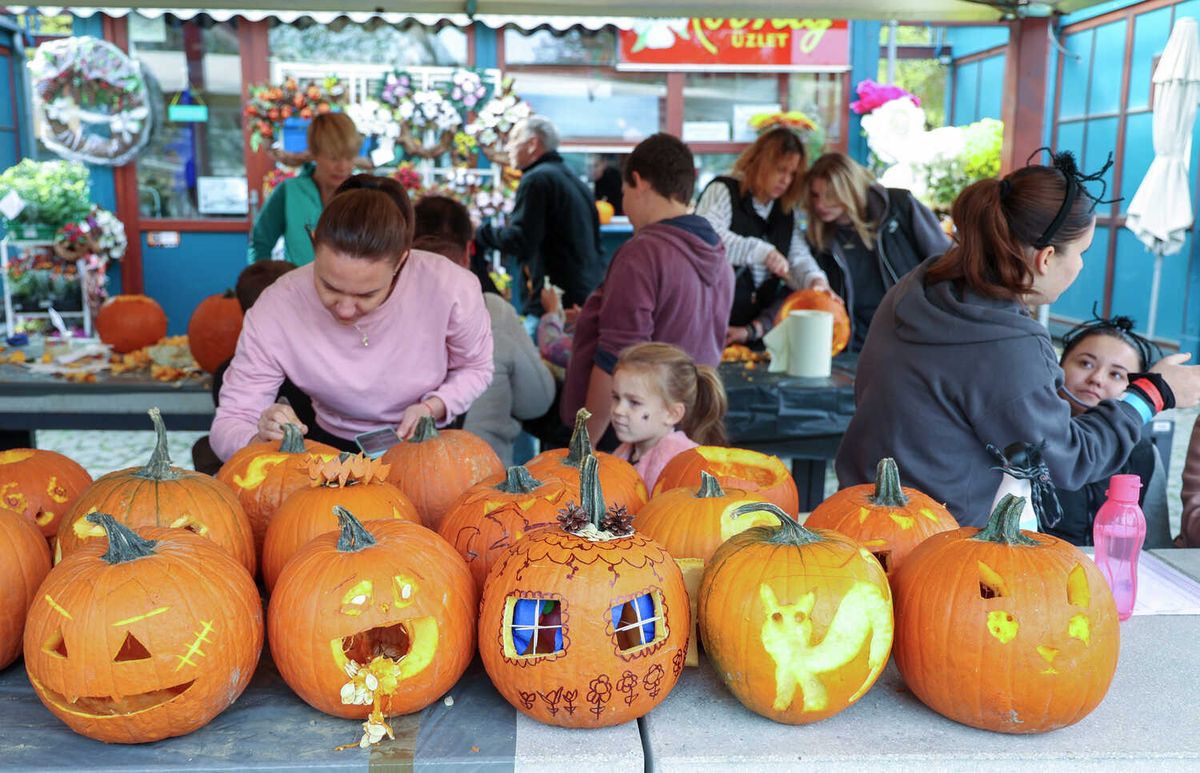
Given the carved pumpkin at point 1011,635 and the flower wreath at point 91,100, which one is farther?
the flower wreath at point 91,100

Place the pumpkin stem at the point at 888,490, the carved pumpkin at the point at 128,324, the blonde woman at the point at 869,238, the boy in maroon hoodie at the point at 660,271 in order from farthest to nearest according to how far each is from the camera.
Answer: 1. the carved pumpkin at the point at 128,324
2. the blonde woman at the point at 869,238
3. the boy in maroon hoodie at the point at 660,271
4. the pumpkin stem at the point at 888,490

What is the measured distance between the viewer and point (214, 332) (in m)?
4.29

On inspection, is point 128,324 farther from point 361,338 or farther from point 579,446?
point 579,446

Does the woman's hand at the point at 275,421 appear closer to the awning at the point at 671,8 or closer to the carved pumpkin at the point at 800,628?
the carved pumpkin at the point at 800,628

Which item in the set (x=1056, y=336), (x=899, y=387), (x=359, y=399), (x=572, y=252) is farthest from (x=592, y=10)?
(x=1056, y=336)

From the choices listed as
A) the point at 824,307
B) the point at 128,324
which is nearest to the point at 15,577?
the point at 824,307

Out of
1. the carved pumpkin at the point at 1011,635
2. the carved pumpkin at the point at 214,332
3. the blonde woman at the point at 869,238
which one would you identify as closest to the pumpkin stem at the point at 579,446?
the carved pumpkin at the point at 1011,635

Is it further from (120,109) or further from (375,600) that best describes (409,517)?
(120,109)

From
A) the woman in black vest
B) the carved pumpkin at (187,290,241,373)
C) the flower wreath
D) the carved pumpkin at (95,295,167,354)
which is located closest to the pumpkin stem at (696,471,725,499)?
the woman in black vest

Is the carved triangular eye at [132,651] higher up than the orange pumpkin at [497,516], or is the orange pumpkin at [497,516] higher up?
the orange pumpkin at [497,516]

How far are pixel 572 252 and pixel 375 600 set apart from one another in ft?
15.6

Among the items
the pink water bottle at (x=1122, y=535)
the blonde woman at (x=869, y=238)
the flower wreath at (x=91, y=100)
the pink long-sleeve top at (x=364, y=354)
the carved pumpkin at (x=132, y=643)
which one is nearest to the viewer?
the carved pumpkin at (x=132, y=643)

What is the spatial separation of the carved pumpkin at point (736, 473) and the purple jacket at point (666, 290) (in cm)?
154

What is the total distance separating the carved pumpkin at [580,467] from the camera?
1765 millimetres
